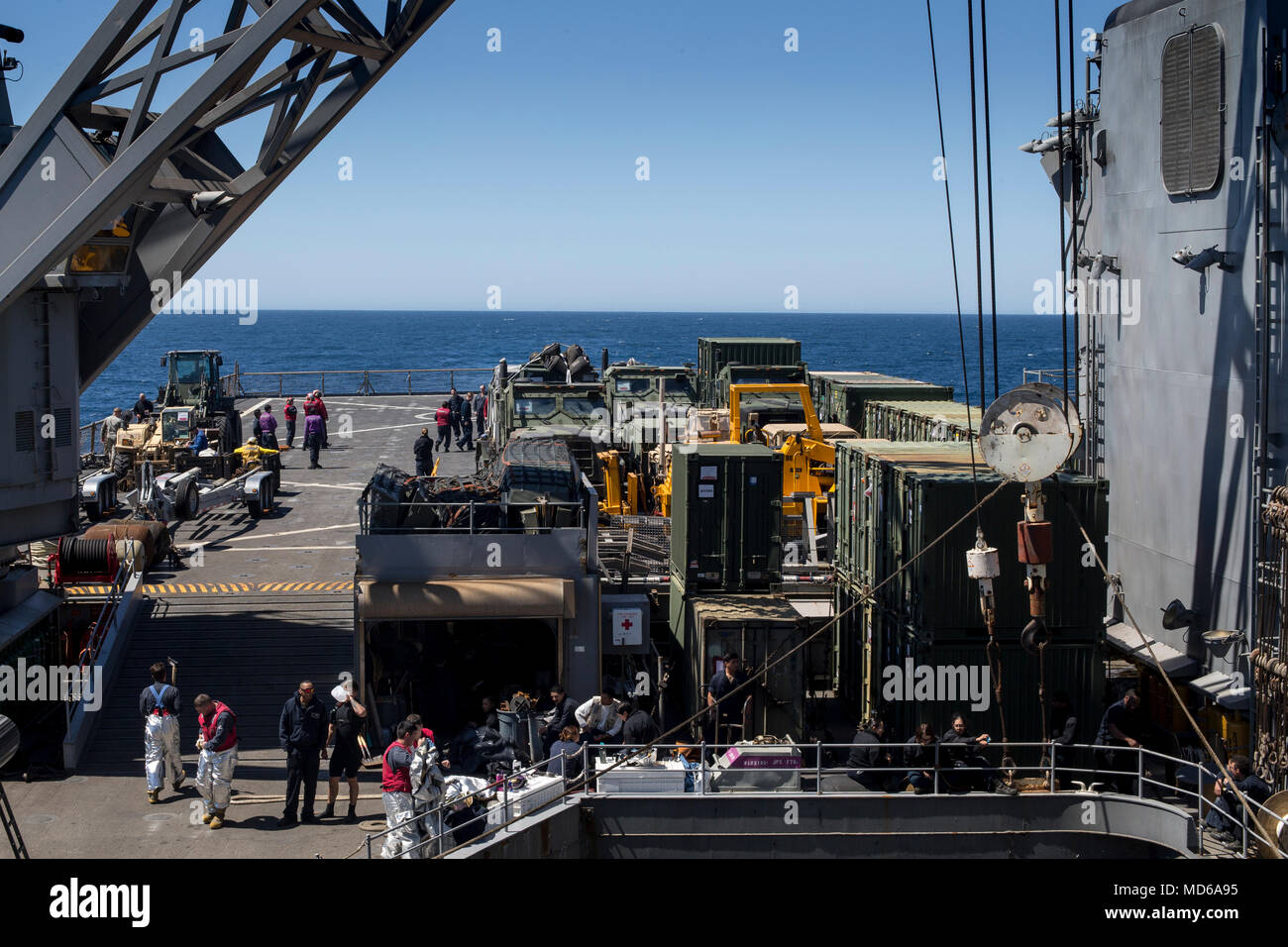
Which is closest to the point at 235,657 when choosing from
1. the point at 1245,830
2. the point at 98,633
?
the point at 98,633

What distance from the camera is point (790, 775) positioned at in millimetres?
13297

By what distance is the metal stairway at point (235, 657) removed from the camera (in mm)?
16062

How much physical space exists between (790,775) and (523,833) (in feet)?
8.99

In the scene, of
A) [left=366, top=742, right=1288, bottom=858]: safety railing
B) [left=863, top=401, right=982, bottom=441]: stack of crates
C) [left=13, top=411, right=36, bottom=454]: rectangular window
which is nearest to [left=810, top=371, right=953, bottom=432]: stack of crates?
[left=863, top=401, right=982, bottom=441]: stack of crates

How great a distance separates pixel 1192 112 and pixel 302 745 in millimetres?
12686

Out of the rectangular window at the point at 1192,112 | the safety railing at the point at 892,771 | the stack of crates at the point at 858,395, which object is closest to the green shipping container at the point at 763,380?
the stack of crates at the point at 858,395

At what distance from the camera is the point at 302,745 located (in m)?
13.5

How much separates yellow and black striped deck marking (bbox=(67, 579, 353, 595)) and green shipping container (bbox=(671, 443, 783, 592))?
600 centimetres

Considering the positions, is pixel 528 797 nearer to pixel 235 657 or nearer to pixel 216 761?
pixel 216 761

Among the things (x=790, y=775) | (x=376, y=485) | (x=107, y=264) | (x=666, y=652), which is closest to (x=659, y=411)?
(x=666, y=652)

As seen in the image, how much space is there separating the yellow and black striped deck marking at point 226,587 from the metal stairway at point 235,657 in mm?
303

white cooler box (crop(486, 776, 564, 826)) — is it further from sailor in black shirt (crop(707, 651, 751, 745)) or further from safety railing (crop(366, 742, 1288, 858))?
sailor in black shirt (crop(707, 651, 751, 745))
